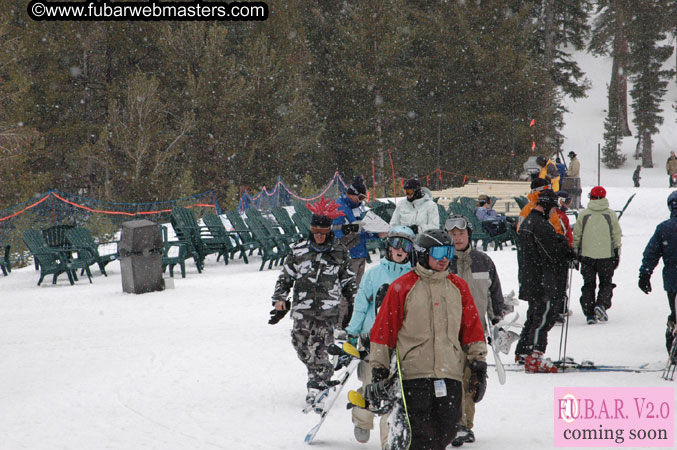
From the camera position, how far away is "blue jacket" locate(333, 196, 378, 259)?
8.91 meters

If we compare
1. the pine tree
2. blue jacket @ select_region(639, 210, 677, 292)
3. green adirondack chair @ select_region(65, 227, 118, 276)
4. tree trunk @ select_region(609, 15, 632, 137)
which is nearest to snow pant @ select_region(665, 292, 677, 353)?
blue jacket @ select_region(639, 210, 677, 292)

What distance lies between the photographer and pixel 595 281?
9.65 metres

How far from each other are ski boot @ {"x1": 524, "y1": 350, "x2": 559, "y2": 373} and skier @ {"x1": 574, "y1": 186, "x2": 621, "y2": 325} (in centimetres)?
248

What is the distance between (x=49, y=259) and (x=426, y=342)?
37.9 feet

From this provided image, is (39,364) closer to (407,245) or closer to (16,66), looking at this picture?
(407,245)

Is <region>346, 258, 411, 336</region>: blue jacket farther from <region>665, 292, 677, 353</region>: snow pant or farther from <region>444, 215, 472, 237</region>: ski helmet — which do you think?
<region>665, 292, 677, 353</region>: snow pant

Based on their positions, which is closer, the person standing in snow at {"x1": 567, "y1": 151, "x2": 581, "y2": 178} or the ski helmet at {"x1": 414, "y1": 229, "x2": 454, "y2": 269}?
the ski helmet at {"x1": 414, "y1": 229, "x2": 454, "y2": 269}

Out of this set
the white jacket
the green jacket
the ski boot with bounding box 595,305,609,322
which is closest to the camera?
the white jacket

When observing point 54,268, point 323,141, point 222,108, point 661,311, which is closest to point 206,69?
point 222,108

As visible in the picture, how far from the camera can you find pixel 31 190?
25.3 meters

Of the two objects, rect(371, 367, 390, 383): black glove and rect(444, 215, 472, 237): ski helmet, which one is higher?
rect(444, 215, 472, 237): ski helmet

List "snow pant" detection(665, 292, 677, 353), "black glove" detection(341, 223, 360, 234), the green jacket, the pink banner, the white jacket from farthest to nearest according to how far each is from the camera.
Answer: the green jacket, "black glove" detection(341, 223, 360, 234), the white jacket, "snow pant" detection(665, 292, 677, 353), the pink banner

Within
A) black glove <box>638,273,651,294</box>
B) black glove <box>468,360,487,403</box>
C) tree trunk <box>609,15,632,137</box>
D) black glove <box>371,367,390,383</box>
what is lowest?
black glove <box>638,273,651,294</box>

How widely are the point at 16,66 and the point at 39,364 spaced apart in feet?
70.1
